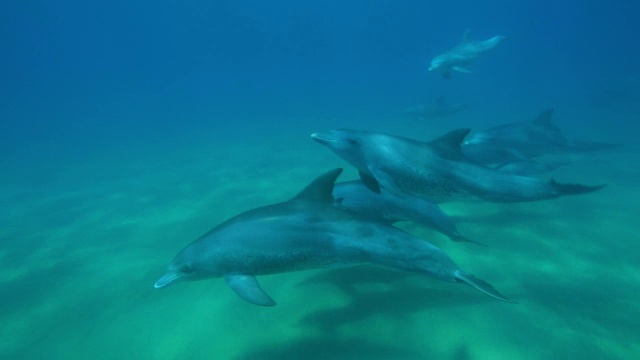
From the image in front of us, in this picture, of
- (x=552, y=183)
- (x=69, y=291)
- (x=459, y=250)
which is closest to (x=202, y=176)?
(x=69, y=291)

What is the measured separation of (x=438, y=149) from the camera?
5.48 meters

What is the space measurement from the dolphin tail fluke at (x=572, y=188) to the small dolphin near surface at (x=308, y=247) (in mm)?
1952

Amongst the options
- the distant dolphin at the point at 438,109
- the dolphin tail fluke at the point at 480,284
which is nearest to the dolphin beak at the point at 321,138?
the dolphin tail fluke at the point at 480,284

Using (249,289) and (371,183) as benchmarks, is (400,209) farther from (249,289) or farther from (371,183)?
(249,289)

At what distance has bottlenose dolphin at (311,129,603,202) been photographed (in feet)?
17.1

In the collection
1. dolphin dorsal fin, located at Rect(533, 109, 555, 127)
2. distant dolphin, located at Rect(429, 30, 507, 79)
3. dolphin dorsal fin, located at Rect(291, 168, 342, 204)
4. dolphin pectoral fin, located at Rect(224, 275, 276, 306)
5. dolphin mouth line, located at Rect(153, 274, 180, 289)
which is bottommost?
dolphin pectoral fin, located at Rect(224, 275, 276, 306)

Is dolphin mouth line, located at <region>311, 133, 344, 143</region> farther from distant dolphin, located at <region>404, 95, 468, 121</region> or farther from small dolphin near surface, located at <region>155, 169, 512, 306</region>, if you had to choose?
distant dolphin, located at <region>404, 95, 468, 121</region>

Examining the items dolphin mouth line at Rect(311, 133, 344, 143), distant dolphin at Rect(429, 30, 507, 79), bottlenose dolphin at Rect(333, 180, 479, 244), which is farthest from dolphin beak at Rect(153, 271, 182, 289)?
distant dolphin at Rect(429, 30, 507, 79)

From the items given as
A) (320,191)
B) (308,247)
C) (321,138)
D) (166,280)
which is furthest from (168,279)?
(321,138)

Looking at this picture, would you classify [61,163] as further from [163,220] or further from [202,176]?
[163,220]

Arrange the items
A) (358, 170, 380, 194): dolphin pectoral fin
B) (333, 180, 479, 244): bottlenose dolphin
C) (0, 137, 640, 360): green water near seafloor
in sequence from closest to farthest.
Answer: (0, 137, 640, 360): green water near seafloor
(358, 170, 380, 194): dolphin pectoral fin
(333, 180, 479, 244): bottlenose dolphin

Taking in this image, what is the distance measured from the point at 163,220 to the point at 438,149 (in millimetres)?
6938

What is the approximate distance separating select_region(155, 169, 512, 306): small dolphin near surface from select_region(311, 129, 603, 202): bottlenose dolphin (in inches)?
48.1

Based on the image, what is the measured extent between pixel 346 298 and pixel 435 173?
2.23 metres
